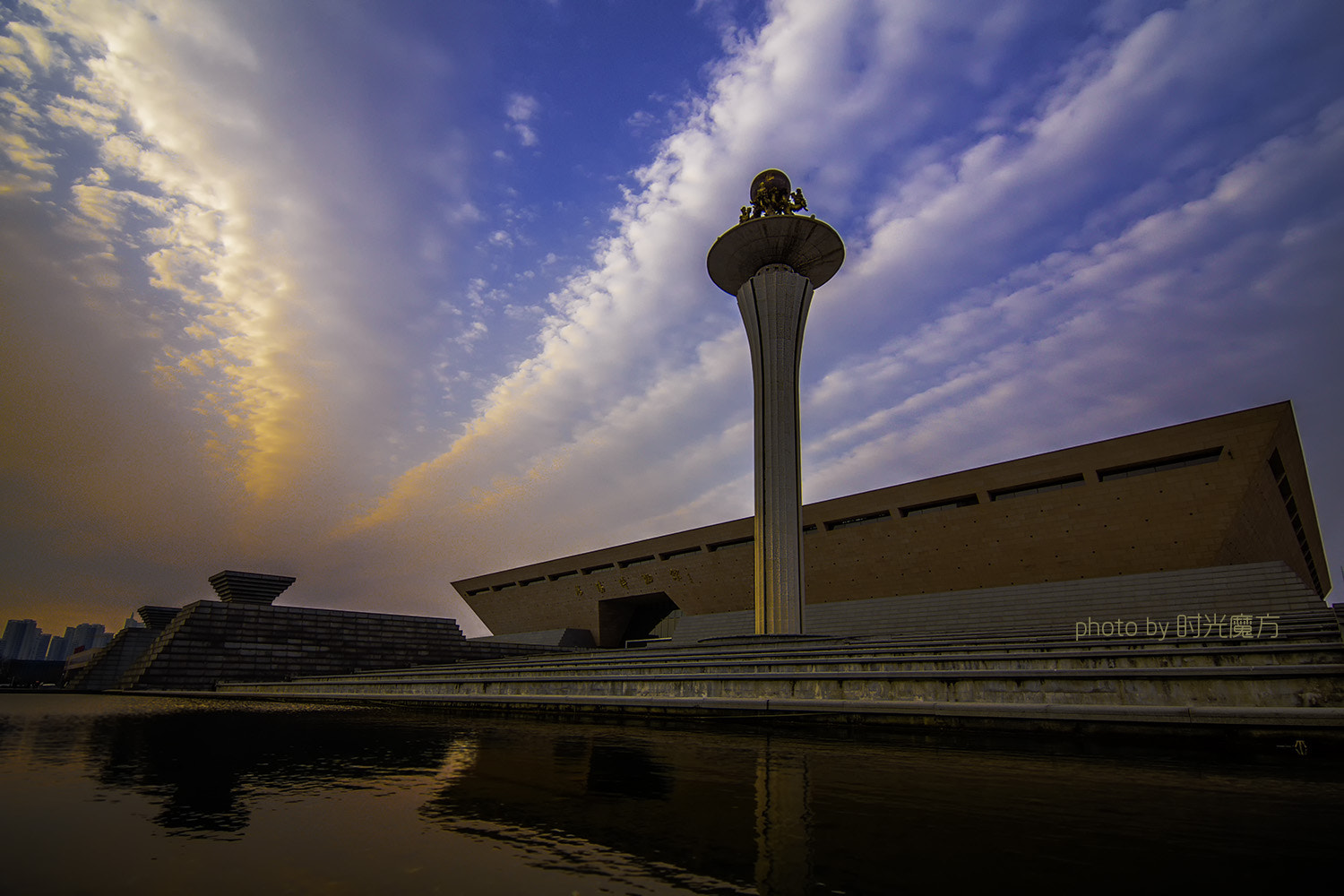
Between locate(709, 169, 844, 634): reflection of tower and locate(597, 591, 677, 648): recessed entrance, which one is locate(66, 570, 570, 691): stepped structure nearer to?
locate(597, 591, 677, 648): recessed entrance

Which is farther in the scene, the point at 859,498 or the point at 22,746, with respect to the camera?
the point at 859,498

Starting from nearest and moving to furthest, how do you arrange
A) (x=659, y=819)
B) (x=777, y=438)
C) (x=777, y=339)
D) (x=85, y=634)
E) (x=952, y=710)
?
(x=659, y=819)
(x=952, y=710)
(x=777, y=438)
(x=777, y=339)
(x=85, y=634)

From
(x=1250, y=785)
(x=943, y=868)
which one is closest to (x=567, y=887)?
(x=943, y=868)

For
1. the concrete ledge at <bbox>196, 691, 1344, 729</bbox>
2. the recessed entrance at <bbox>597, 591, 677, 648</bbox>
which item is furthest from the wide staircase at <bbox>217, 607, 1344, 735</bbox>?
the recessed entrance at <bbox>597, 591, 677, 648</bbox>

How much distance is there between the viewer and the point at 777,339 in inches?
1054

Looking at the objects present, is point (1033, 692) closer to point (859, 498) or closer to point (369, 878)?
point (369, 878)

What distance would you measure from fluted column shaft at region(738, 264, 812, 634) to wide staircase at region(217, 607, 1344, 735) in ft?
34.8

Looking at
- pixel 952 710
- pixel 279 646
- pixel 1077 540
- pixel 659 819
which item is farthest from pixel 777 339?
pixel 659 819

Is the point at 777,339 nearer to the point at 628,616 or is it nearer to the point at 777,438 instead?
the point at 777,438

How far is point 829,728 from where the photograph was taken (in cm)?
836

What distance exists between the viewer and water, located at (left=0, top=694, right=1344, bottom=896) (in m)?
2.58

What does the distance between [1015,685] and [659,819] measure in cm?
620

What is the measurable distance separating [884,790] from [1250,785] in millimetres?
2443

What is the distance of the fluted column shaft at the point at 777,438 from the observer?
24.9m
